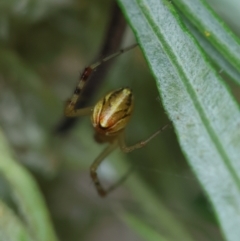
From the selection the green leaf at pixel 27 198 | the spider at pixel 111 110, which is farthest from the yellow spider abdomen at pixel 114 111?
the green leaf at pixel 27 198

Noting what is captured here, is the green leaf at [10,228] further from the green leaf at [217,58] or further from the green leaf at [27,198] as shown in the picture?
the green leaf at [217,58]

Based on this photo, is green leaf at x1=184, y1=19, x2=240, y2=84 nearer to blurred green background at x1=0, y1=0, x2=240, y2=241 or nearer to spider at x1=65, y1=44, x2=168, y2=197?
spider at x1=65, y1=44, x2=168, y2=197

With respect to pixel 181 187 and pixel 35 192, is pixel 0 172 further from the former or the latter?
pixel 181 187

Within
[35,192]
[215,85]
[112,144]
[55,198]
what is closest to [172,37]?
[215,85]

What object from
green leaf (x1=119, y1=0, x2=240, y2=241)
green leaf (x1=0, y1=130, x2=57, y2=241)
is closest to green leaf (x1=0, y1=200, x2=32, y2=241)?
green leaf (x1=0, y1=130, x2=57, y2=241)

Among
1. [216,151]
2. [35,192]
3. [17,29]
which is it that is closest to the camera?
[216,151]

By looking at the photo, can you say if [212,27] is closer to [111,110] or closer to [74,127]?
[111,110]

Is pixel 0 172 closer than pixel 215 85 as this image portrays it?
No

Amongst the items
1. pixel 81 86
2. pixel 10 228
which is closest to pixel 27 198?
pixel 10 228
